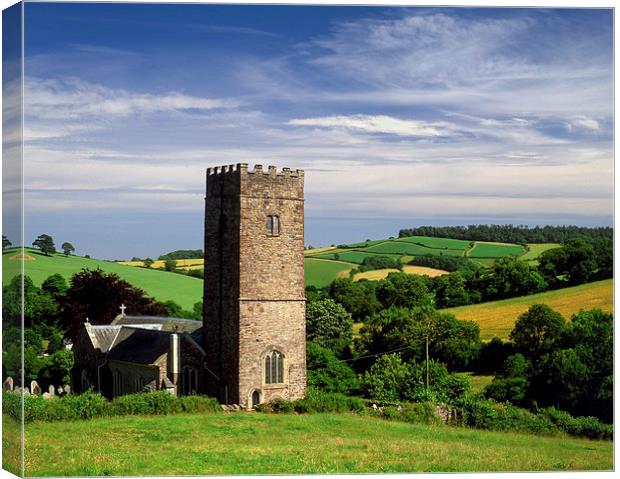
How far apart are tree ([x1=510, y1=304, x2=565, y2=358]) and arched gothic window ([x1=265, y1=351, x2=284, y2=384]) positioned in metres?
6.53

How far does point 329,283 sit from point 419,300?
12.3ft

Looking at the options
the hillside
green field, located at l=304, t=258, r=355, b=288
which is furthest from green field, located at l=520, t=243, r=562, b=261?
green field, located at l=304, t=258, r=355, b=288

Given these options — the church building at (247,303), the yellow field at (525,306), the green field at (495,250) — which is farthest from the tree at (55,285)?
the green field at (495,250)

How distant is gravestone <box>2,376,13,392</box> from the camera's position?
42.4 feet

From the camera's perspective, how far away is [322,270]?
31.0 m

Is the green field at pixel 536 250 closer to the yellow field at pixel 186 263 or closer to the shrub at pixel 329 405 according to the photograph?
the shrub at pixel 329 405

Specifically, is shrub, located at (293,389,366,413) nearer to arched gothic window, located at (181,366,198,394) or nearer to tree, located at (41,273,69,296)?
arched gothic window, located at (181,366,198,394)

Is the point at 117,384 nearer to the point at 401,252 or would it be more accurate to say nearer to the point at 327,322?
the point at 327,322

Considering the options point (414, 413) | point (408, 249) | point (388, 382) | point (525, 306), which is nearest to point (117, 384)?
point (388, 382)

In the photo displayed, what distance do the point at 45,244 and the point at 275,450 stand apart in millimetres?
13195

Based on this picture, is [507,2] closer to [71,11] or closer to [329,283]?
[71,11]

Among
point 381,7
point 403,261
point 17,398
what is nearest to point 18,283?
point 17,398

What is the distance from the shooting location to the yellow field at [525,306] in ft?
68.0

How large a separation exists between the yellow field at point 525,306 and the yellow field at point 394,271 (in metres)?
1.29
